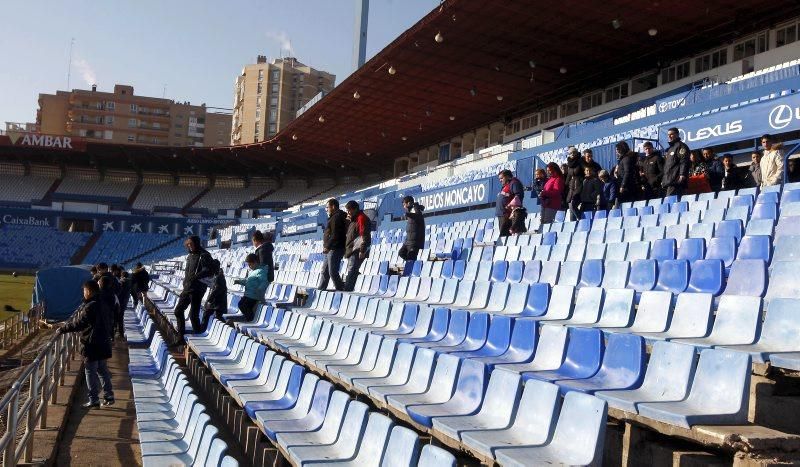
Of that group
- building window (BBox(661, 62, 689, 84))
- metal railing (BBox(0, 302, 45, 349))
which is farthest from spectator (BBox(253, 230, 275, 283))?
building window (BBox(661, 62, 689, 84))

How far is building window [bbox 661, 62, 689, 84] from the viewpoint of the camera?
2014 cm

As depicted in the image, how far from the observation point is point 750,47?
18.0 m

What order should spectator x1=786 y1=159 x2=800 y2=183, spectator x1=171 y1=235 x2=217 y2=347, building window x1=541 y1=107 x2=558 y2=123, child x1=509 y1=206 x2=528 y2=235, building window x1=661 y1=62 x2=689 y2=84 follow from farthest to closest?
building window x1=541 y1=107 x2=558 y2=123 → building window x1=661 y1=62 x2=689 y2=84 → child x1=509 y1=206 x2=528 y2=235 → spectator x1=786 y1=159 x2=800 y2=183 → spectator x1=171 y1=235 x2=217 y2=347

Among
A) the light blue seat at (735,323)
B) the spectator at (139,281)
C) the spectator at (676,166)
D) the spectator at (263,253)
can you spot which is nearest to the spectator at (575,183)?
the spectator at (676,166)

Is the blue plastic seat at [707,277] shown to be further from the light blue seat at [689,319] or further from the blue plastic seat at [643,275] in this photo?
the light blue seat at [689,319]

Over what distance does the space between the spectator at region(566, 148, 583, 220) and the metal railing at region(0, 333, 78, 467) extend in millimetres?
5825

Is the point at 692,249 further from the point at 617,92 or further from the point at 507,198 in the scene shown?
the point at 617,92

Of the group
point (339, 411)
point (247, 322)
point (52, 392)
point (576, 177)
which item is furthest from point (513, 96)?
point (339, 411)

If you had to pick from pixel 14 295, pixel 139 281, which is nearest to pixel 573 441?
pixel 139 281

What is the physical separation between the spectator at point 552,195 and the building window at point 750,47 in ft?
37.8

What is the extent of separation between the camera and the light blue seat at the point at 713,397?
230 cm

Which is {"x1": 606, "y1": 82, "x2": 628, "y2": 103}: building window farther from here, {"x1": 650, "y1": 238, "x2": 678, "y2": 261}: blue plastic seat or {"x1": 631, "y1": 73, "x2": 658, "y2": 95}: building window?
{"x1": 650, "y1": 238, "x2": 678, "y2": 261}: blue plastic seat

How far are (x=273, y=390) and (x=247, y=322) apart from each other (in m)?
3.50

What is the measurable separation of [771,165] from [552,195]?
2.66 m
